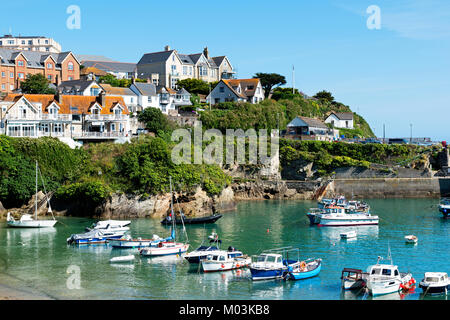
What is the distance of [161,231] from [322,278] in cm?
2041

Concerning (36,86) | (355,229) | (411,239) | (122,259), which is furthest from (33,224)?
(36,86)

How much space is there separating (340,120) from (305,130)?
18316 millimetres

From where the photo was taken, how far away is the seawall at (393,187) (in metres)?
79.3

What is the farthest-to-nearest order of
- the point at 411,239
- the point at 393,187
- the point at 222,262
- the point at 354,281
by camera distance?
1. the point at 393,187
2. the point at 411,239
3. the point at 222,262
4. the point at 354,281

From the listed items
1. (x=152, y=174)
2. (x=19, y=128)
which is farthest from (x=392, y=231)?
(x=19, y=128)

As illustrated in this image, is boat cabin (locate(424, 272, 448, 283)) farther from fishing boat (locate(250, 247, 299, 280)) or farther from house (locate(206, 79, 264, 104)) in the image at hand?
house (locate(206, 79, 264, 104))

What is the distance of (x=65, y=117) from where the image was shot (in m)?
69.1

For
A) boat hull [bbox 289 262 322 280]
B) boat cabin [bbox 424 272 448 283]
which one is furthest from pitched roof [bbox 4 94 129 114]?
boat cabin [bbox 424 272 448 283]

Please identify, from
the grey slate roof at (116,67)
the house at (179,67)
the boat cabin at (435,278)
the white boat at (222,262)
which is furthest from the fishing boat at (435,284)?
the grey slate roof at (116,67)

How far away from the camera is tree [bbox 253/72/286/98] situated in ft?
354

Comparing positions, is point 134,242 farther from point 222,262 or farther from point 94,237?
point 222,262

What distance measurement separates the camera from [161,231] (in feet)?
165

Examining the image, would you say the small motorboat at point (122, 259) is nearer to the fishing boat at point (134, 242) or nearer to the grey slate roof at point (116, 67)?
the fishing boat at point (134, 242)

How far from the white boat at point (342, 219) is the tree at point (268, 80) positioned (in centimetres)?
5545
